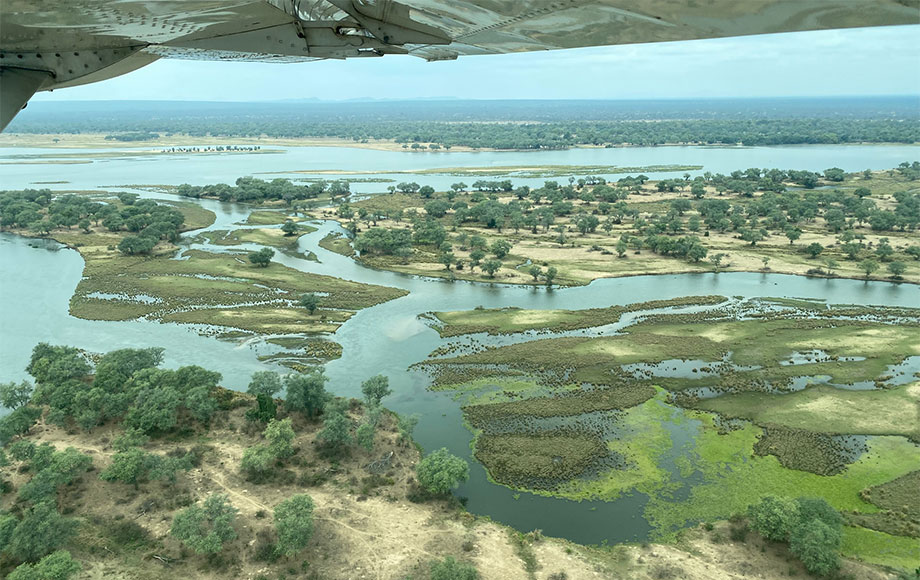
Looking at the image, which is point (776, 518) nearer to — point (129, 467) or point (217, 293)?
point (129, 467)

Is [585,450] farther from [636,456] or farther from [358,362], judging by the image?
[358,362]

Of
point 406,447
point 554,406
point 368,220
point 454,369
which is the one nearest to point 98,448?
point 406,447

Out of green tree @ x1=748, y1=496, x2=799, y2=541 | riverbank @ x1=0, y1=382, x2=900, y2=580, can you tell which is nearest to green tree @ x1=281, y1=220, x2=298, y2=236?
riverbank @ x1=0, y1=382, x2=900, y2=580

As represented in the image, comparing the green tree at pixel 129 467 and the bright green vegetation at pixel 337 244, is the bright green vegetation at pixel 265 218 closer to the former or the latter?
the bright green vegetation at pixel 337 244

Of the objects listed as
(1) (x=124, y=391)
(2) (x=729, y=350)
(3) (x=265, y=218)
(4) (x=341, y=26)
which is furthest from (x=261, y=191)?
(4) (x=341, y=26)

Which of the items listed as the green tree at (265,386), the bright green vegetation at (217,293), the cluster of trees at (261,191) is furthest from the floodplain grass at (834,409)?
the cluster of trees at (261,191)

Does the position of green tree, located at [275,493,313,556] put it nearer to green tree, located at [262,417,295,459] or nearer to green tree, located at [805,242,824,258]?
green tree, located at [262,417,295,459]
